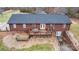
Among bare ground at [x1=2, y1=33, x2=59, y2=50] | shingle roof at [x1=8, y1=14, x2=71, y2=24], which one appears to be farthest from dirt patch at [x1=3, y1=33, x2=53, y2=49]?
shingle roof at [x1=8, y1=14, x2=71, y2=24]

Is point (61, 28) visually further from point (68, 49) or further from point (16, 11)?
point (16, 11)

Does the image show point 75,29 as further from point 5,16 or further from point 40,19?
point 5,16

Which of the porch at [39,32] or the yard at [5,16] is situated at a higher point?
the yard at [5,16]

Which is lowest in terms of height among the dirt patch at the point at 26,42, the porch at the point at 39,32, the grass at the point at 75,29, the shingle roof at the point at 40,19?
the dirt patch at the point at 26,42

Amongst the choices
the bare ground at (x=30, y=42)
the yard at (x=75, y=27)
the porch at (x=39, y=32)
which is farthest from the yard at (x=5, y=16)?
the yard at (x=75, y=27)

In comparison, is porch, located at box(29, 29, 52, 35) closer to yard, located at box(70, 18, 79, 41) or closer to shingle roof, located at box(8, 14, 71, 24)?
shingle roof, located at box(8, 14, 71, 24)

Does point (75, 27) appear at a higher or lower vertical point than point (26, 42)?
higher

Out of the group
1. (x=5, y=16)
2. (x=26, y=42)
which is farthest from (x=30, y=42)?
(x=5, y=16)

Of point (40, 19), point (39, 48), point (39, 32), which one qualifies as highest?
point (40, 19)

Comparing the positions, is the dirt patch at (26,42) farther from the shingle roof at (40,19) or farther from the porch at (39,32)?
the shingle roof at (40,19)
